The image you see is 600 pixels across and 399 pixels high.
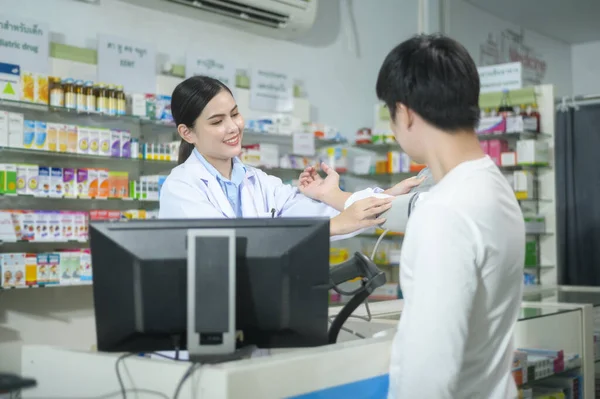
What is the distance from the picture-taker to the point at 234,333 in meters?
1.70

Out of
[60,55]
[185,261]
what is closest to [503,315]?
[185,261]

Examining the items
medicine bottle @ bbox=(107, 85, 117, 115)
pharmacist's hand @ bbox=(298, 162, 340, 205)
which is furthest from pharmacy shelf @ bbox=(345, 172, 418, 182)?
pharmacist's hand @ bbox=(298, 162, 340, 205)

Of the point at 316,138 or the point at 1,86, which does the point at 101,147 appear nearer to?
the point at 1,86

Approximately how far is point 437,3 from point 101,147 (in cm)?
469

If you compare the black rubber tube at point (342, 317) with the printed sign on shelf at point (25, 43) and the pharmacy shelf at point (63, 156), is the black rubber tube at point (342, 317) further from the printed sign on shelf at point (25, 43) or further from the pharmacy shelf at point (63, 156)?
the printed sign on shelf at point (25, 43)

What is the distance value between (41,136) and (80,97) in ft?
1.17

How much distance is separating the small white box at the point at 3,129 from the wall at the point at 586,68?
8593 mm

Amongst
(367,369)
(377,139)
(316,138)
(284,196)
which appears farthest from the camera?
(377,139)

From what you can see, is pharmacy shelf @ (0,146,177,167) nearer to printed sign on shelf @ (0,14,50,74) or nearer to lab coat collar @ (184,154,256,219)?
printed sign on shelf @ (0,14,50,74)

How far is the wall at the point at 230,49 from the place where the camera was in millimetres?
4887

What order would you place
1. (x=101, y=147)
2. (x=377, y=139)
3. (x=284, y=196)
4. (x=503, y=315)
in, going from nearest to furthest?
1. (x=503, y=315)
2. (x=284, y=196)
3. (x=101, y=147)
4. (x=377, y=139)

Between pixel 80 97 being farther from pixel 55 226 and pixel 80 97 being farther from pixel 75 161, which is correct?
pixel 55 226

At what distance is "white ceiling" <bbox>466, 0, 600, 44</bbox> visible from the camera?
8875 mm

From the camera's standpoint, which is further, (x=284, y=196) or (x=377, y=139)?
(x=377, y=139)
